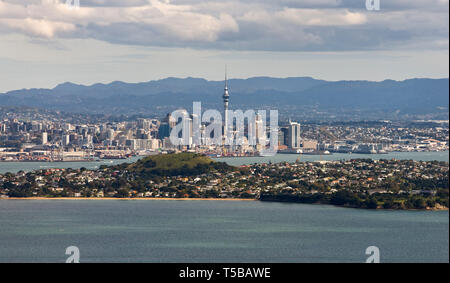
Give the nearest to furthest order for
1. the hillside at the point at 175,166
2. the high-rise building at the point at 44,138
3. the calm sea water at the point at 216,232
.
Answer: the calm sea water at the point at 216,232
the hillside at the point at 175,166
the high-rise building at the point at 44,138

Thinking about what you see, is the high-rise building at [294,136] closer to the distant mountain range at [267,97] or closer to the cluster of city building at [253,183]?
the cluster of city building at [253,183]

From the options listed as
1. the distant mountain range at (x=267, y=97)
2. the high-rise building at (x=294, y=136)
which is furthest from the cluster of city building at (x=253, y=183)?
the distant mountain range at (x=267, y=97)

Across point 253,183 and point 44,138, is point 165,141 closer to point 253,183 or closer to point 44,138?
point 44,138

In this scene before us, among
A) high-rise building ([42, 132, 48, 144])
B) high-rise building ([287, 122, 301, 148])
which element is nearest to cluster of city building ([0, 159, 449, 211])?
high-rise building ([42, 132, 48, 144])

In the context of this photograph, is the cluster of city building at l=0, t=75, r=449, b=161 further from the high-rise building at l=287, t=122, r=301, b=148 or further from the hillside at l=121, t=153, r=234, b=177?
the hillside at l=121, t=153, r=234, b=177

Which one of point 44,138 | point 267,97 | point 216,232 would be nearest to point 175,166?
point 216,232

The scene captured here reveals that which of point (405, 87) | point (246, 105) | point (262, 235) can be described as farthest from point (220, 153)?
point (405, 87)
